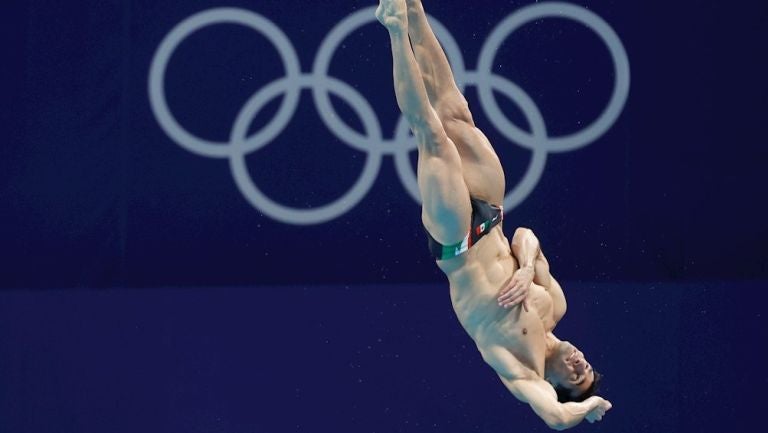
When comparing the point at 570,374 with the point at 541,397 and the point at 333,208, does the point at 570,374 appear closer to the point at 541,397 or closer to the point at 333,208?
the point at 541,397

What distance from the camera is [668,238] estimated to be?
1023cm

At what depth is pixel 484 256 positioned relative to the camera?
7.81 m

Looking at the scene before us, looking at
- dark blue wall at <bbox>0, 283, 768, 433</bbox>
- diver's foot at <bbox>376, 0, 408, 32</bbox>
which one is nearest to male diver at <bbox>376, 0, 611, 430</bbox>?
diver's foot at <bbox>376, 0, 408, 32</bbox>

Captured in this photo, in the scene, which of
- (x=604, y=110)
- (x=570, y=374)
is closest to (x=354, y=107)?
(x=604, y=110)

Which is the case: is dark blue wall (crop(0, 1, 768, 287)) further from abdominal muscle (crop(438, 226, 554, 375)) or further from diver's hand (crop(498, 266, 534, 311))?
diver's hand (crop(498, 266, 534, 311))

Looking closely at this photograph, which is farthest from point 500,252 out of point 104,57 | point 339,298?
point 104,57

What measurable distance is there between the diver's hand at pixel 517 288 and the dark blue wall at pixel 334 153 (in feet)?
8.54

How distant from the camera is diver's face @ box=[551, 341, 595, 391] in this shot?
25.4 feet

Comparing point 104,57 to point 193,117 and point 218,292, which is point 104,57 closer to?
point 193,117

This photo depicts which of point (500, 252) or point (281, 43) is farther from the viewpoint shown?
point (281, 43)

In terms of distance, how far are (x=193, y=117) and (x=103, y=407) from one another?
7.17 feet

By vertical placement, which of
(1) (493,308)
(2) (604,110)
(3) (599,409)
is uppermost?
(2) (604,110)

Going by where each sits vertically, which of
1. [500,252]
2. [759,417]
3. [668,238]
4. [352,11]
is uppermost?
[352,11]

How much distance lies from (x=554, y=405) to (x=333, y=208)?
343 centimetres
